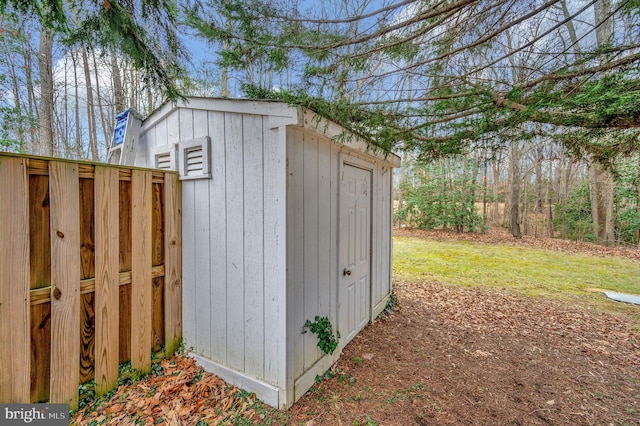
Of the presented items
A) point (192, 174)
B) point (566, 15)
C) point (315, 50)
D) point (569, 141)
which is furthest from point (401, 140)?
point (192, 174)

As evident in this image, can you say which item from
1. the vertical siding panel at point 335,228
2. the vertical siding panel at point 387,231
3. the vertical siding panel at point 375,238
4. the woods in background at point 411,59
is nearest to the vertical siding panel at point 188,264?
the woods in background at point 411,59

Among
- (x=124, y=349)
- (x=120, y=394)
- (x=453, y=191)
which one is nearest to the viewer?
(x=120, y=394)

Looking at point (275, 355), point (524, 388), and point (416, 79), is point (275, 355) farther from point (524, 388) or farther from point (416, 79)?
point (416, 79)

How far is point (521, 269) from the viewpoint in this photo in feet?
20.7

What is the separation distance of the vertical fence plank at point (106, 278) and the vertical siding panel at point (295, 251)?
1.42m

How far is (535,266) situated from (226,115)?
795 centimetres

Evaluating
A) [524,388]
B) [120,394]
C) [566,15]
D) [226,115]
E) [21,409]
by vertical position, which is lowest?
[524,388]

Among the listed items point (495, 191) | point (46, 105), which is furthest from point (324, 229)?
point (495, 191)

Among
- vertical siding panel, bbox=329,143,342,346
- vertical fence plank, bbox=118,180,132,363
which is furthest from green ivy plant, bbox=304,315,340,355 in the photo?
vertical fence plank, bbox=118,180,132,363

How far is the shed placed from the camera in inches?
79.0

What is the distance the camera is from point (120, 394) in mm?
2068

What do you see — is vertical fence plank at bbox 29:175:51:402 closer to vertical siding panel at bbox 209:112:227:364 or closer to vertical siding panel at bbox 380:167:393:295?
vertical siding panel at bbox 209:112:227:364

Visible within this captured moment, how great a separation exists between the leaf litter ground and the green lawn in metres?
1.37

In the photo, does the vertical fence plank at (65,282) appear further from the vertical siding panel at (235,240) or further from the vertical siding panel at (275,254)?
the vertical siding panel at (275,254)
